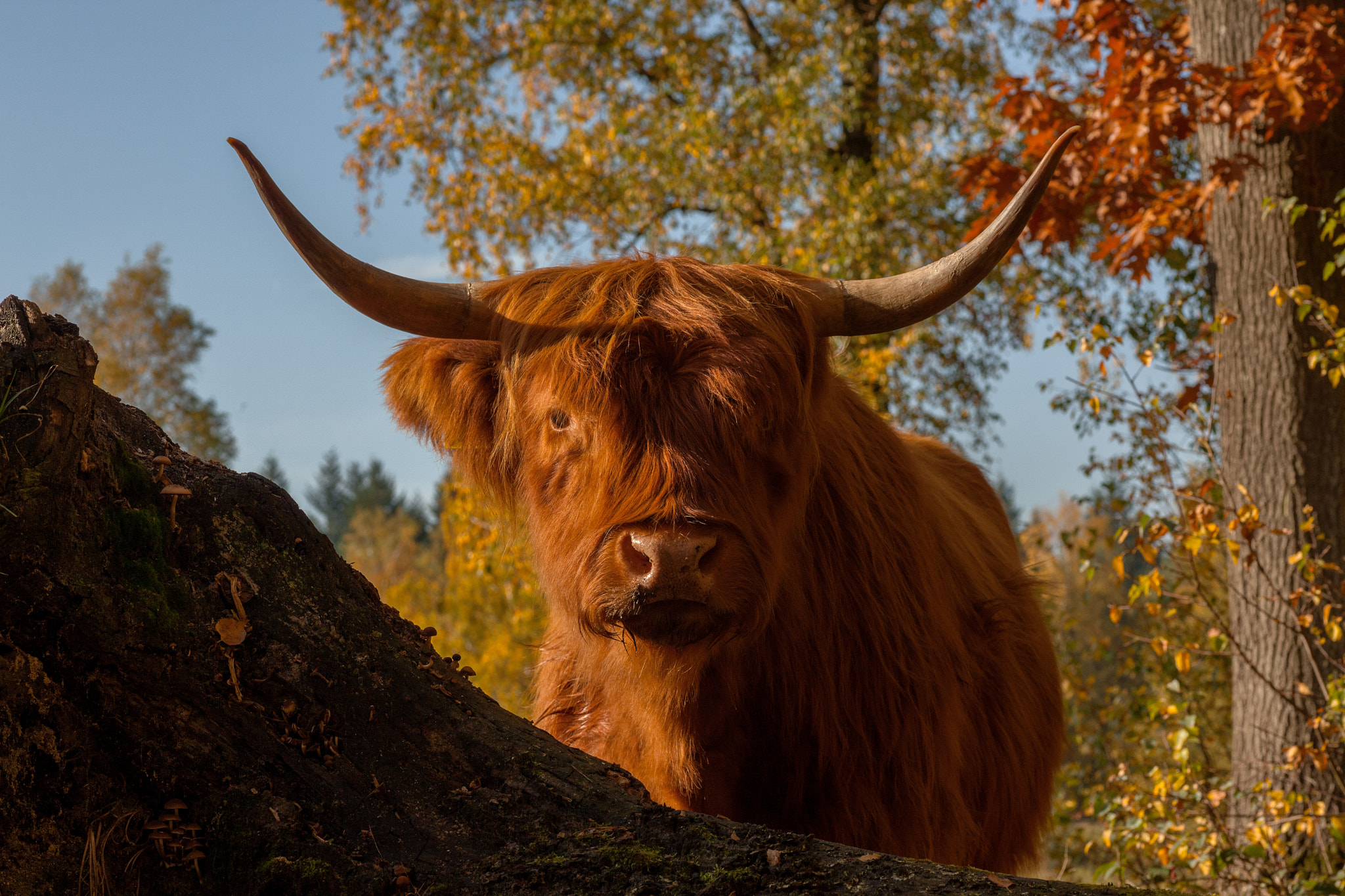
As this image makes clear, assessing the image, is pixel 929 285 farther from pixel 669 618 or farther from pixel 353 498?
pixel 353 498

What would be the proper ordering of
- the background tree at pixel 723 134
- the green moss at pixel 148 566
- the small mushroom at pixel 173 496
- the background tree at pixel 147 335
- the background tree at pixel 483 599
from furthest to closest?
the background tree at pixel 147 335 → the background tree at pixel 723 134 → the background tree at pixel 483 599 → the small mushroom at pixel 173 496 → the green moss at pixel 148 566

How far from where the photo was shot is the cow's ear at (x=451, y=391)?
329 centimetres

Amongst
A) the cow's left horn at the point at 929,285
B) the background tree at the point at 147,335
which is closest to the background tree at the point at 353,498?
the background tree at the point at 147,335

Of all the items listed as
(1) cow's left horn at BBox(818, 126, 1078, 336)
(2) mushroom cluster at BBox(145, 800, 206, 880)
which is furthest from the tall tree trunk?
(2) mushroom cluster at BBox(145, 800, 206, 880)

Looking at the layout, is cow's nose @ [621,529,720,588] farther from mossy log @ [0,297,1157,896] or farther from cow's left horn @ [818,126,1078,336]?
cow's left horn @ [818,126,1078,336]

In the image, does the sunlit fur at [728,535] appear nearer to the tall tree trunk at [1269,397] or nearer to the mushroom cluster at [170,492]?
the mushroom cluster at [170,492]

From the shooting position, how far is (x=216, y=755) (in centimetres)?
173

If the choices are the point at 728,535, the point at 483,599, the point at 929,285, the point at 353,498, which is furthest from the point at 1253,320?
the point at 353,498

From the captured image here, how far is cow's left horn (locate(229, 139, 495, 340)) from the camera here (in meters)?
2.66

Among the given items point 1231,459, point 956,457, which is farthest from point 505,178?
point 1231,459

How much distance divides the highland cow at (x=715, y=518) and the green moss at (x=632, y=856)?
81cm

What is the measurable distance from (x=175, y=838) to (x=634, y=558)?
115cm

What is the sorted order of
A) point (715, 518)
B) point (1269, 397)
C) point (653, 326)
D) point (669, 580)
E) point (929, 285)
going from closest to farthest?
1. point (669, 580)
2. point (715, 518)
3. point (653, 326)
4. point (929, 285)
5. point (1269, 397)

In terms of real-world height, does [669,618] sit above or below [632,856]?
above
